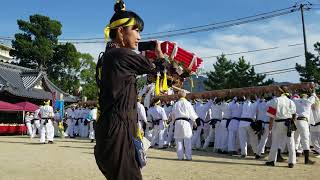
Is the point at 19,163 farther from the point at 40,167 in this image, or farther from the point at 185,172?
the point at 185,172

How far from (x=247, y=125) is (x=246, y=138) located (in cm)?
46

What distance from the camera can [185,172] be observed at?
9.02m

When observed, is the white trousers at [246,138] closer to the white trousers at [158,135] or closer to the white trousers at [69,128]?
the white trousers at [158,135]

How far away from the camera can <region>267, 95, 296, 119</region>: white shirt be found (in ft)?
33.7

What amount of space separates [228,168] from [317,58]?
2493cm

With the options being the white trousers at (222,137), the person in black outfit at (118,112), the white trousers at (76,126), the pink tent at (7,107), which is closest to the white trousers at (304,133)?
the white trousers at (222,137)

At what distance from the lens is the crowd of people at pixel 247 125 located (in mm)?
10336

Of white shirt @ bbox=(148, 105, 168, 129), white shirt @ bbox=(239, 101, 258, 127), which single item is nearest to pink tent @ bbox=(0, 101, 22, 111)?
white shirt @ bbox=(148, 105, 168, 129)

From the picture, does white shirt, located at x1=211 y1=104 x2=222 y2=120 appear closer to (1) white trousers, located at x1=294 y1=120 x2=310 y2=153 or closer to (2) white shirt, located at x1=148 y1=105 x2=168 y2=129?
(2) white shirt, located at x1=148 y1=105 x2=168 y2=129

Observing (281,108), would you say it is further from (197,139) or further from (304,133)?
(197,139)

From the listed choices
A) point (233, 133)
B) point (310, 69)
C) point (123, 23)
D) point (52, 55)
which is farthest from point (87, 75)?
point (123, 23)

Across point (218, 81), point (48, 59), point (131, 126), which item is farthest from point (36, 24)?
point (131, 126)

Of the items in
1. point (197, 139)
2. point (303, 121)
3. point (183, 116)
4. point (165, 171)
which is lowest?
point (165, 171)

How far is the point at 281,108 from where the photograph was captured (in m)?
10.4
